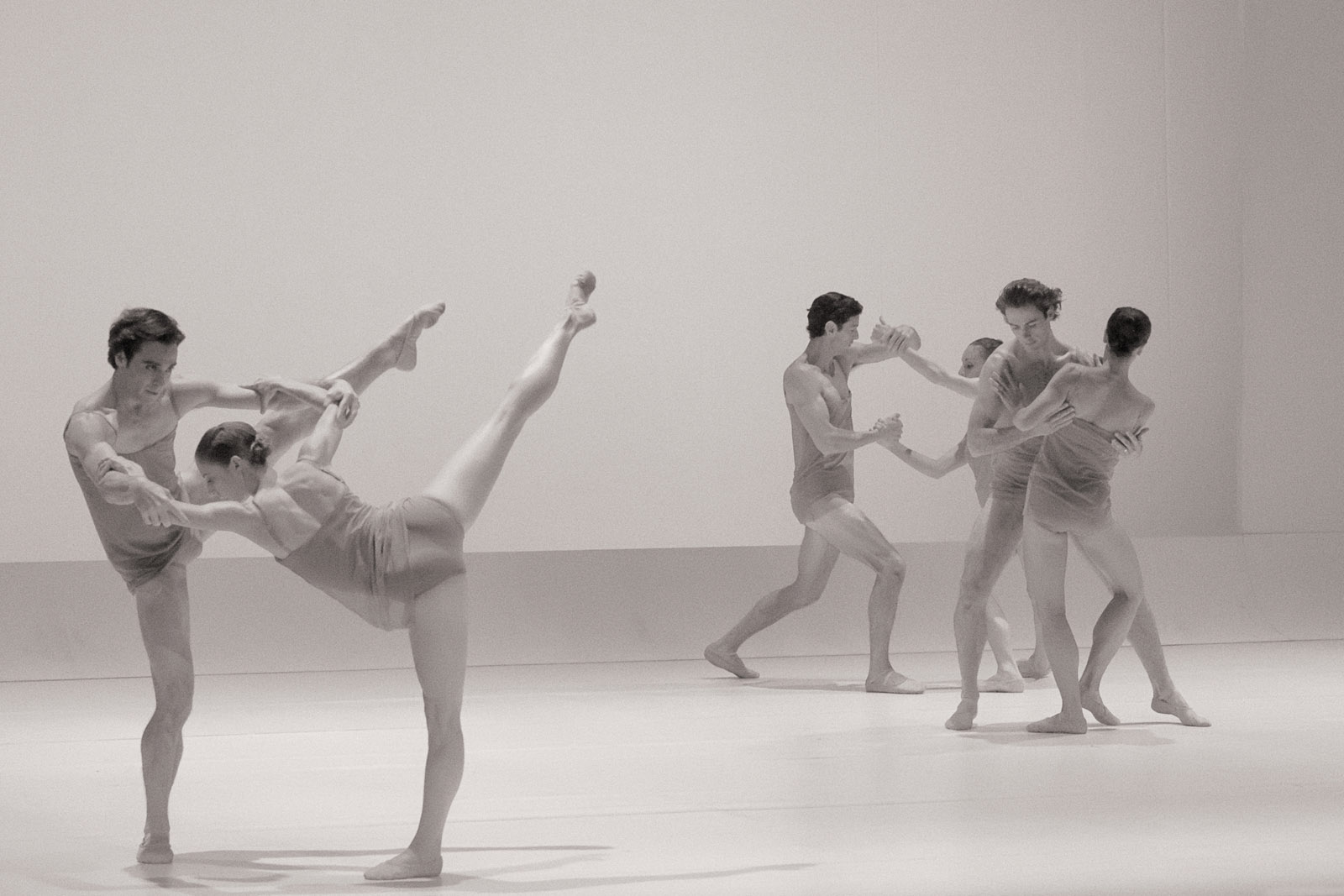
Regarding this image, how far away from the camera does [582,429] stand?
35.3 ft

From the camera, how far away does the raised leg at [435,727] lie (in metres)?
4.10

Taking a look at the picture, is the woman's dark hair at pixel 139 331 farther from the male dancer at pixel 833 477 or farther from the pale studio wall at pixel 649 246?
the pale studio wall at pixel 649 246

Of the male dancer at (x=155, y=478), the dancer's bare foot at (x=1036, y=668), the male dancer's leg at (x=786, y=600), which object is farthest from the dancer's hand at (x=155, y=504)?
the dancer's bare foot at (x=1036, y=668)

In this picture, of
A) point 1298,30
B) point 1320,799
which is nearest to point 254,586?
point 1320,799

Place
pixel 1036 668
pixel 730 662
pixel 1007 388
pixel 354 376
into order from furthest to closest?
1. pixel 730 662
2. pixel 1036 668
3. pixel 1007 388
4. pixel 354 376

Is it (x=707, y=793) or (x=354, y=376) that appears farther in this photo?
(x=707, y=793)

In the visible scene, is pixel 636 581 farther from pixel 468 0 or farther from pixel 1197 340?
pixel 1197 340

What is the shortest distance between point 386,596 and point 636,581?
537 centimetres

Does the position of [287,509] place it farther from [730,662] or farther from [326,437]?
[730,662]

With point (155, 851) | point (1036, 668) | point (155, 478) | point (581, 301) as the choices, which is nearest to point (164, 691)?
point (155, 851)

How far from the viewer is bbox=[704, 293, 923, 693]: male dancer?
7645mm

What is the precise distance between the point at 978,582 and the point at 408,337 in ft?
8.16

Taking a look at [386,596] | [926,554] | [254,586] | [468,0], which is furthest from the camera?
[468,0]

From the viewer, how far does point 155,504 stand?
Answer: 3996 mm
